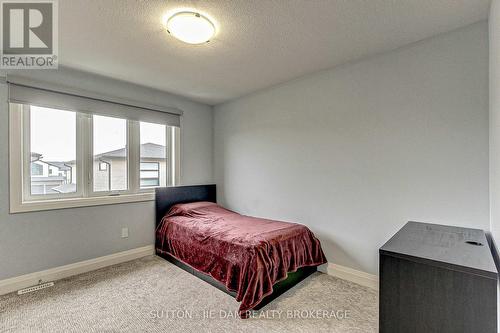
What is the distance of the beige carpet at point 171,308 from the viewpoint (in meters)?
1.78

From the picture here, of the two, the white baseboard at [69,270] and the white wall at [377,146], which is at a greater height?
the white wall at [377,146]

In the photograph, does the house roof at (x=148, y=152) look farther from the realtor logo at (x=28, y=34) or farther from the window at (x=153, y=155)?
the realtor logo at (x=28, y=34)

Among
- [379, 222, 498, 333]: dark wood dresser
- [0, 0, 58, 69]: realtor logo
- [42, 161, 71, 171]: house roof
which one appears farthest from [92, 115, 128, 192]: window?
[379, 222, 498, 333]: dark wood dresser

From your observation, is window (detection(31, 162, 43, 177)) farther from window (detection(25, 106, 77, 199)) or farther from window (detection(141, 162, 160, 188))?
window (detection(141, 162, 160, 188))

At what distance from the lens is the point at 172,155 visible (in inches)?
143

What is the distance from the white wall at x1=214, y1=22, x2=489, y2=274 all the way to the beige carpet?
1.80 ft

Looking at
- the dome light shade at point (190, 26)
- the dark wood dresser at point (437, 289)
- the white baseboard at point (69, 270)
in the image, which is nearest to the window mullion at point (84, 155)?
the white baseboard at point (69, 270)

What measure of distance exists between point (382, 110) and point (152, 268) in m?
3.10

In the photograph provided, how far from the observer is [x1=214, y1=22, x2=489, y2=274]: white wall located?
1.86 meters

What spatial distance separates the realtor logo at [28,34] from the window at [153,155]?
1.24 metres

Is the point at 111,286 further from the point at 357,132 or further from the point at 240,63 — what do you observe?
the point at 357,132

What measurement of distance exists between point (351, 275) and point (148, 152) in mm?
3041

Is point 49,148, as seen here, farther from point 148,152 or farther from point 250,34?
point 250,34

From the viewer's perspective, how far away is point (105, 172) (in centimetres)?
298
